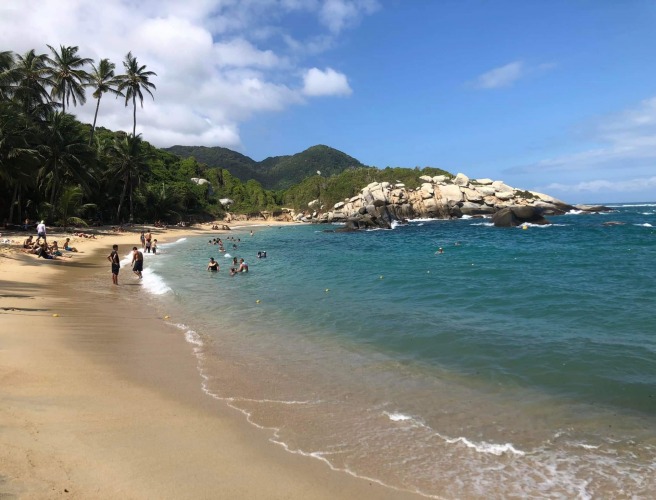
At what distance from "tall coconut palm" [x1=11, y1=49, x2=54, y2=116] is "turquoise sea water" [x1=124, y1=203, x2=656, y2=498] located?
38.3m

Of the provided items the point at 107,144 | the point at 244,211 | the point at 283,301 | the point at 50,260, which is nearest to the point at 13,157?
the point at 50,260

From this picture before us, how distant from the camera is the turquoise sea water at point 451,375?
17.5ft

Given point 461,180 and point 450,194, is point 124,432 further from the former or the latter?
point 461,180

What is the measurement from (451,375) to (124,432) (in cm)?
580

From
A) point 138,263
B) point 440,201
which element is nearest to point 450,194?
point 440,201

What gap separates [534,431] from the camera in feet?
20.6

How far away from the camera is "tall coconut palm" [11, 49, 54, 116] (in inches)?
1727

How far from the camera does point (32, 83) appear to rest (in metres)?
45.7

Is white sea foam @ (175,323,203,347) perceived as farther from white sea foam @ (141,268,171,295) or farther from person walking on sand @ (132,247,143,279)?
person walking on sand @ (132,247,143,279)

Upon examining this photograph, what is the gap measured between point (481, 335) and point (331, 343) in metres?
3.82

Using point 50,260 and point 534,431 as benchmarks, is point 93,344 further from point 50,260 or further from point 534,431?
point 50,260

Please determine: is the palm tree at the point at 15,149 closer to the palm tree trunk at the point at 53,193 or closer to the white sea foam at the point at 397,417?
the palm tree trunk at the point at 53,193

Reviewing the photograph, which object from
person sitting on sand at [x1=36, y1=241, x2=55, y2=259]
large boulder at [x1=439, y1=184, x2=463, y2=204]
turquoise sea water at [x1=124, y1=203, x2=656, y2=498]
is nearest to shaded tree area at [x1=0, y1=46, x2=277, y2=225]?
person sitting on sand at [x1=36, y1=241, x2=55, y2=259]

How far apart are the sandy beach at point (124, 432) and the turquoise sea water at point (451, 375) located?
1.49 ft
